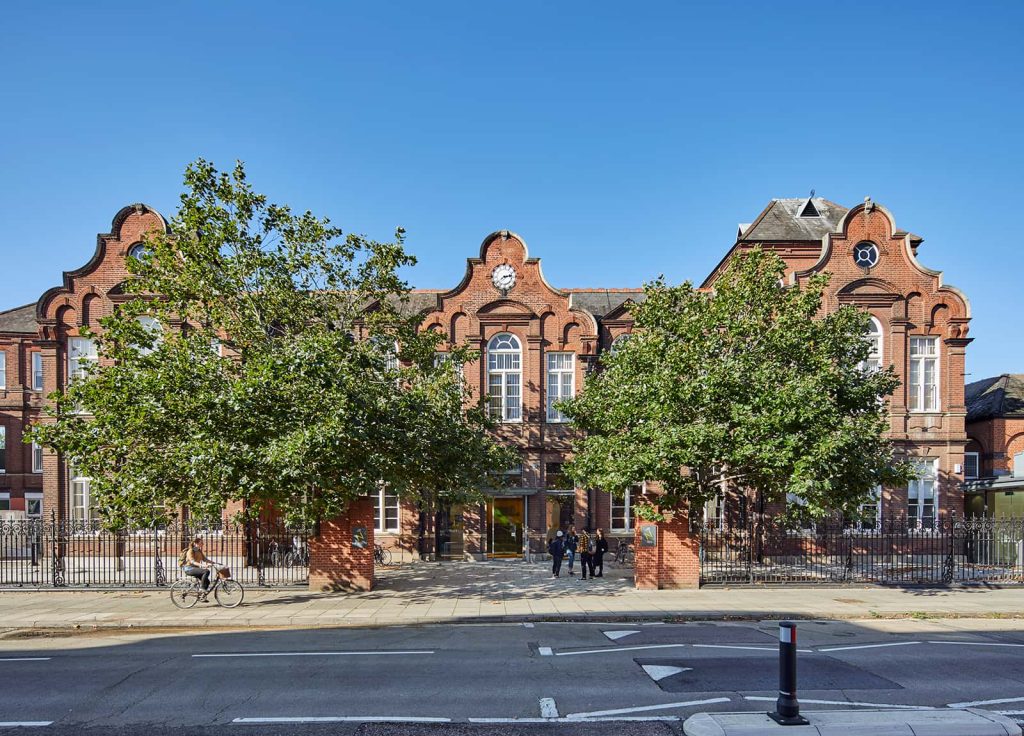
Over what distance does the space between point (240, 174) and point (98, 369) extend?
20.4 ft

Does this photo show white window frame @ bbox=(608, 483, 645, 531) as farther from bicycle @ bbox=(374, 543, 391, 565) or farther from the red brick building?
bicycle @ bbox=(374, 543, 391, 565)

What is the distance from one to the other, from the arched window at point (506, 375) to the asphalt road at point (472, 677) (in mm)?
13076

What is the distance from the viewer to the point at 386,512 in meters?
26.0

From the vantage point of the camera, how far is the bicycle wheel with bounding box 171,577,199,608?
16.7 m

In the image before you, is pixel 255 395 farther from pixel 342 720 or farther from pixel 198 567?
pixel 342 720

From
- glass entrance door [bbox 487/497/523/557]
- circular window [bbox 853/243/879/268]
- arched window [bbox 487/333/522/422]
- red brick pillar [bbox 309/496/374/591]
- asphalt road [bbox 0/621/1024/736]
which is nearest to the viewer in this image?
asphalt road [bbox 0/621/1024/736]

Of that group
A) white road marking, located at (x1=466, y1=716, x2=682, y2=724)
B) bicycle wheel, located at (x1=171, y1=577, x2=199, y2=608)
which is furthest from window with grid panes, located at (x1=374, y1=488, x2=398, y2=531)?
white road marking, located at (x1=466, y1=716, x2=682, y2=724)

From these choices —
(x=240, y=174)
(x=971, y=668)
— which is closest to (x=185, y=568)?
(x=240, y=174)

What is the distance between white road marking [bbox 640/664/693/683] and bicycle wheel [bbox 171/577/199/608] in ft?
38.2

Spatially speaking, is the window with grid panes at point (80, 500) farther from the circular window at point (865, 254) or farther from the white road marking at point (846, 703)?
the circular window at point (865, 254)

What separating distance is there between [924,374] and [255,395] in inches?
953

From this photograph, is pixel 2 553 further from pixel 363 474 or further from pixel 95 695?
pixel 95 695

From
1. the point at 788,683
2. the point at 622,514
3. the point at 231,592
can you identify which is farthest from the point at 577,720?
the point at 622,514

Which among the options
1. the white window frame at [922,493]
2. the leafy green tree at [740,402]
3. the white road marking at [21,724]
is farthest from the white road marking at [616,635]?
the white window frame at [922,493]
